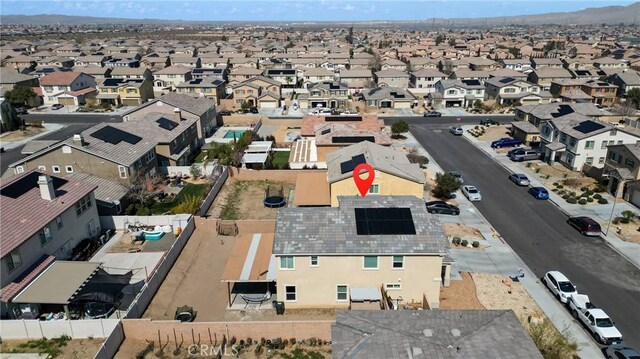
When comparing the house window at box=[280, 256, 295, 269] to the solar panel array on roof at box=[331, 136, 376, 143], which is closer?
the house window at box=[280, 256, 295, 269]

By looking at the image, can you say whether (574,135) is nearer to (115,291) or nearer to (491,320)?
(491,320)

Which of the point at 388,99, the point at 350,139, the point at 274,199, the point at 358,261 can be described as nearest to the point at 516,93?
the point at 388,99

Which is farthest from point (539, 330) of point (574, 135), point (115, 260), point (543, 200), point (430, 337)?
point (574, 135)

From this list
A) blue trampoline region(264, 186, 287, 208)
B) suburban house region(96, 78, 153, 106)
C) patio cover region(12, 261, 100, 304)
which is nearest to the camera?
patio cover region(12, 261, 100, 304)

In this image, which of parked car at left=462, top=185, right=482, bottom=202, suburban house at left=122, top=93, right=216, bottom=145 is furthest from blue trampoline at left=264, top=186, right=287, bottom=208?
suburban house at left=122, top=93, right=216, bottom=145

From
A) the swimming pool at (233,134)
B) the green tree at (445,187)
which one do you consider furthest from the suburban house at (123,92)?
the green tree at (445,187)

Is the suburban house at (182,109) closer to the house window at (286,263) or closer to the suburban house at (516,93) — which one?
the house window at (286,263)

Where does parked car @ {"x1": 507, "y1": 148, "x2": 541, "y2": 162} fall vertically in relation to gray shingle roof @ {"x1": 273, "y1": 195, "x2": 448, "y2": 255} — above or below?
below

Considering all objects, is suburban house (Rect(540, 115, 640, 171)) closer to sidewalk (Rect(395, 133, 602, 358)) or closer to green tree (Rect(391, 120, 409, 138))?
sidewalk (Rect(395, 133, 602, 358))

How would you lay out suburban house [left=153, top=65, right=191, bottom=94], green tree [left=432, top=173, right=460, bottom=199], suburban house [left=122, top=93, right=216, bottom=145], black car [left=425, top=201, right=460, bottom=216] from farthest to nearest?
suburban house [left=153, top=65, right=191, bottom=94], suburban house [left=122, top=93, right=216, bottom=145], green tree [left=432, top=173, right=460, bottom=199], black car [left=425, top=201, right=460, bottom=216]
